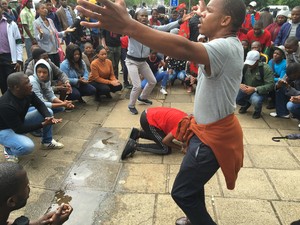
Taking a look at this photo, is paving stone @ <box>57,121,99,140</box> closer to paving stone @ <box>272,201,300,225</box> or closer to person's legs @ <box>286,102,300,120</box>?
paving stone @ <box>272,201,300,225</box>

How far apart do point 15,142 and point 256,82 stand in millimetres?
4292

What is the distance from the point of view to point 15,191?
167 cm

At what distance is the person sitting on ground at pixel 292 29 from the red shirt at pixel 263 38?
0.27 metres

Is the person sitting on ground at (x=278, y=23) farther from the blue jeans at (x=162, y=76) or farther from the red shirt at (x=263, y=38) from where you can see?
the blue jeans at (x=162, y=76)

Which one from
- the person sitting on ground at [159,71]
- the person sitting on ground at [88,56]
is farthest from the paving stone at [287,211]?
the person sitting on ground at [88,56]

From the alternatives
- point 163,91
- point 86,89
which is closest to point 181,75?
point 163,91

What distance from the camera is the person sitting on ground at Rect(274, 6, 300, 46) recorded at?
6344mm

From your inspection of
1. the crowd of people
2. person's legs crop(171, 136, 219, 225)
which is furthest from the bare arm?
person's legs crop(171, 136, 219, 225)

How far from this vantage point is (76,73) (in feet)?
19.4

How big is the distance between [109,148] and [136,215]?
156 cm

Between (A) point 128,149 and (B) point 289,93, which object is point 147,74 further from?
(B) point 289,93

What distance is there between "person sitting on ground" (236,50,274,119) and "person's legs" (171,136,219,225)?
12.1ft

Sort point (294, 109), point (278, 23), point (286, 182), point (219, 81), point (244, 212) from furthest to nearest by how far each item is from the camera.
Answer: point (278, 23)
point (294, 109)
point (286, 182)
point (244, 212)
point (219, 81)

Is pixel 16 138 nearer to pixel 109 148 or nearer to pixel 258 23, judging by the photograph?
pixel 109 148
